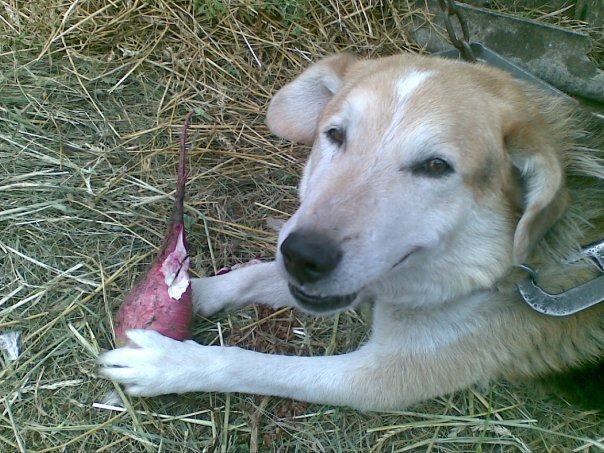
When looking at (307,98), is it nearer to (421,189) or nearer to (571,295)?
(421,189)

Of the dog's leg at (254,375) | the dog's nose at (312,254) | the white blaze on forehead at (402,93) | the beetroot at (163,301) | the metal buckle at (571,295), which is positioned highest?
the white blaze on forehead at (402,93)

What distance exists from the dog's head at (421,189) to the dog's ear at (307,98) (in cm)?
31

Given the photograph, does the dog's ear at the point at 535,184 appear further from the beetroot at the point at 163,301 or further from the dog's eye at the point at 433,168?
the beetroot at the point at 163,301

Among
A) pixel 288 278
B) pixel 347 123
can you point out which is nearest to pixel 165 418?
pixel 288 278

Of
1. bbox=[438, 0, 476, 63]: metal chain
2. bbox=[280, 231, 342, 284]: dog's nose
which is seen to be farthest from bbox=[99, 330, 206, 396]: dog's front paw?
bbox=[438, 0, 476, 63]: metal chain

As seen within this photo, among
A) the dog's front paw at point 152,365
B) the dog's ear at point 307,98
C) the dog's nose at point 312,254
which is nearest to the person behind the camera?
the dog's nose at point 312,254

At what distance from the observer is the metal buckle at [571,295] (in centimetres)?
236

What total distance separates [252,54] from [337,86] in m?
1.57

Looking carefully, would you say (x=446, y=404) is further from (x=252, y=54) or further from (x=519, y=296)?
(x=252, y=54)

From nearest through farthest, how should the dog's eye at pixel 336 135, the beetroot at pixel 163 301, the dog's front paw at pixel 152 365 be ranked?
the dog's eye at pixel 336 135 < the dog's front paw at pixel 152 365 < the beetroot at pixel 163 301

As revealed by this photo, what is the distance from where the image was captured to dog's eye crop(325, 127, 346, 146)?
2342 millimetres

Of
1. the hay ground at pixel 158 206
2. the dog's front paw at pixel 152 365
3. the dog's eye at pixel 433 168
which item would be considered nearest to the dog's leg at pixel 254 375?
the dog's front paw at pixel 152 365

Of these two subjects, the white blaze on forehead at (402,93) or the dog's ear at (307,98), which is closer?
the white blaze on forehead at (402,93)

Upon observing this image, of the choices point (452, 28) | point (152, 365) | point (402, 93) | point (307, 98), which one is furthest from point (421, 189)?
point (152, 365)
